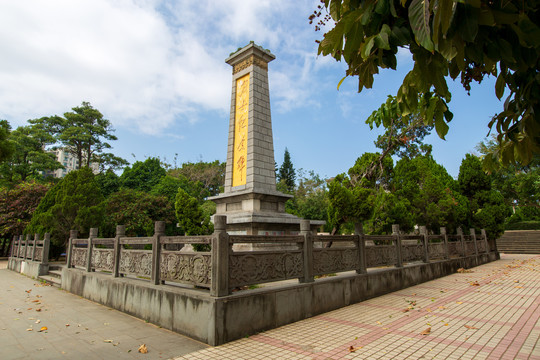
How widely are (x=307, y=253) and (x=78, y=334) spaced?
3.56m

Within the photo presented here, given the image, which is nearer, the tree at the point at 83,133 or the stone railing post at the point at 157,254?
the stone railing post at the point at 157,254

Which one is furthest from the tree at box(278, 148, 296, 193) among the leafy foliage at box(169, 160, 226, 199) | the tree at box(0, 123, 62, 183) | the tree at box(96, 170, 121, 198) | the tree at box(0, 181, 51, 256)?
the tree at box(0, 181, 51, 256)

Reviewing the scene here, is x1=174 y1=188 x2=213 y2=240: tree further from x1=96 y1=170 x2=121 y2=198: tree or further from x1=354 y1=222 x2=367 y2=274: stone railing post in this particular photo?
x1=96 y1=170 x2=121 y2=198: tree

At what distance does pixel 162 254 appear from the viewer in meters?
5.05

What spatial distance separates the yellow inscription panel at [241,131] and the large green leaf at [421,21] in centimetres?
822

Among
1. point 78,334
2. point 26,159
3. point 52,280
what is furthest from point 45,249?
point 26,159

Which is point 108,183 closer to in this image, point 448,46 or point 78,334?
point 78,334

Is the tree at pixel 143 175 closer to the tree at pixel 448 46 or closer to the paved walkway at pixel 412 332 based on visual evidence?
the paved walkway at pixel 412 332

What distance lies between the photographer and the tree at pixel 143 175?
27.9 meters

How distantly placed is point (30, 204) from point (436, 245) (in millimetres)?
21086

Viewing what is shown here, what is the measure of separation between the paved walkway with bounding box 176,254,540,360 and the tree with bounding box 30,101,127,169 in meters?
27.9

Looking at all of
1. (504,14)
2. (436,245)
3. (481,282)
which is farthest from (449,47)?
(436,245)

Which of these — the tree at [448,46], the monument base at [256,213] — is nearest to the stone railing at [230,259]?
the monument base at [256,213]

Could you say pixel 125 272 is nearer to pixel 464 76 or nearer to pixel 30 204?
pixel 464 76
